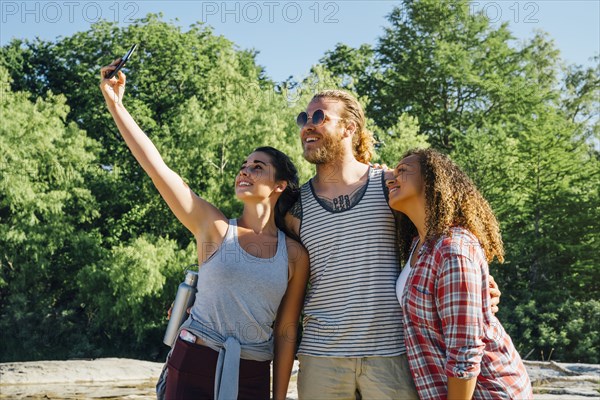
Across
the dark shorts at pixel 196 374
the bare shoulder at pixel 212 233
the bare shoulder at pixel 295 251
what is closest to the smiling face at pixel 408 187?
the bare shoulder at pixel 295 251

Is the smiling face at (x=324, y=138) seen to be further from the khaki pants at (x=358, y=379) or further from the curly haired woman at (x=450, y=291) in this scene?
the khaki pants at (x=358, y=379)

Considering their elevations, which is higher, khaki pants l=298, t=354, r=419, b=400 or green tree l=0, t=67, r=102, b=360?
green tree l=0, t=67, r=102, b=360

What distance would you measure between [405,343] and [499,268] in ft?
60.1

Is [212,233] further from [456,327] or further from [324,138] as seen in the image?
[456,327]

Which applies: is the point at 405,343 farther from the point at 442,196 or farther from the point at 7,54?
the point at 7,54

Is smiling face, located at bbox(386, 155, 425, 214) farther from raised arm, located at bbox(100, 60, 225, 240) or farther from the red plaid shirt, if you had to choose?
raised arm, located at bbox(100, 60, 225, 240)

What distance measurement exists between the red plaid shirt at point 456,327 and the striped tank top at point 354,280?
1.20ft

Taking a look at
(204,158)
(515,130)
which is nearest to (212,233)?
(204,158)

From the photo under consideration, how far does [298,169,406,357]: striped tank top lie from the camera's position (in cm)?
331

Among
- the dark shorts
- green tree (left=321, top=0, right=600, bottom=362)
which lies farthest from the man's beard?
green tree (left=321, top=0, right=600, bottom=362)

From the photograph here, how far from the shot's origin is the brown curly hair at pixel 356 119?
3908 mm

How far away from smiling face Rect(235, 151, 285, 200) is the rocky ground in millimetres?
5220

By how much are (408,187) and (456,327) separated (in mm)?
725

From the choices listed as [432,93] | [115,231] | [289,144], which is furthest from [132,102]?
[432,93]
